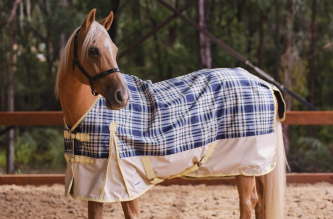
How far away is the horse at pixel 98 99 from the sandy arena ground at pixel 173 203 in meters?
0.83

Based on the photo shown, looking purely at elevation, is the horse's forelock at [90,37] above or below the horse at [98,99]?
above

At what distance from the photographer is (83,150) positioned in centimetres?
232

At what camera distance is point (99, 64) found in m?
2.15

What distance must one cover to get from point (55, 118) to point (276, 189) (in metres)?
2.69

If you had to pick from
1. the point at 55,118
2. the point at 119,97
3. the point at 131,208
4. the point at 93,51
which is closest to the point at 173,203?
the point at 131,208

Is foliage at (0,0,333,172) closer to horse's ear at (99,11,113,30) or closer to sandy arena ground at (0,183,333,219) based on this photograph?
sandy arena ground at (0,183,333,219)

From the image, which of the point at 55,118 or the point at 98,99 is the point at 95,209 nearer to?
the point at 98,99

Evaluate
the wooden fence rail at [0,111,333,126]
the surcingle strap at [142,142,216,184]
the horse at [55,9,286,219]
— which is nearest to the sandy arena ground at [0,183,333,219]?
the wooden fence rail at [0,111,333,126]

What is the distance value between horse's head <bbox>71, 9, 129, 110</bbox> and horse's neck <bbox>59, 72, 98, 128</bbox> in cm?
11

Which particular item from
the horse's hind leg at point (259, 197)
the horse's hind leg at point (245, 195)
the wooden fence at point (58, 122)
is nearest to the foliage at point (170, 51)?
the wooden fence at point (58, 122)

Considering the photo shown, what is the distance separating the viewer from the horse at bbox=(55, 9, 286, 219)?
2133mm

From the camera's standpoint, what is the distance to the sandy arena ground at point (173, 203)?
3549 mm

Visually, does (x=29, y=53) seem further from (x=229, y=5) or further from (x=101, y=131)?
(x=101, y=131)

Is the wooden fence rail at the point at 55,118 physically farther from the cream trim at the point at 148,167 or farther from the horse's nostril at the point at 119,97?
the horse's nostril at the point at 119,97
